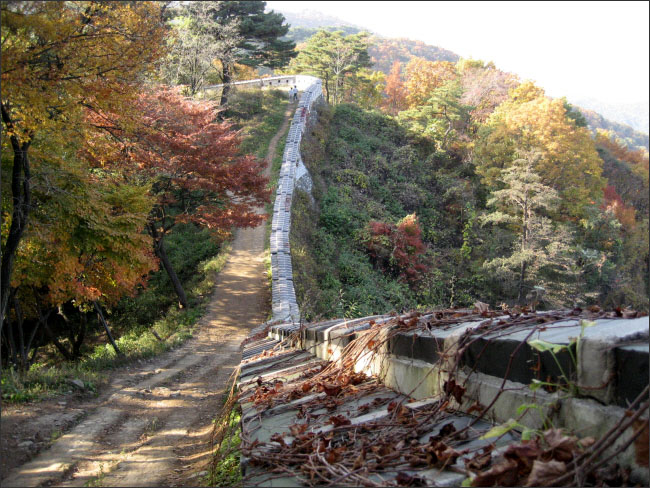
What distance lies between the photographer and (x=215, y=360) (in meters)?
12.4

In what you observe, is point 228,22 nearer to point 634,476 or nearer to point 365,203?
point 365,203

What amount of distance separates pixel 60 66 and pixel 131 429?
509cm

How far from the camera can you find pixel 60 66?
7125 millimetres

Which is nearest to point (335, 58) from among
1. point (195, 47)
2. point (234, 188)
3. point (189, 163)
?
point (195, 47)

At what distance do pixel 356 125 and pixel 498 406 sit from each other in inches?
1407

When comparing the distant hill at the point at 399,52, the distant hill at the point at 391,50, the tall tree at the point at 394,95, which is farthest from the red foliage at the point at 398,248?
the distant hill at the point at 399,52

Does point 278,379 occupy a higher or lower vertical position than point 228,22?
lower

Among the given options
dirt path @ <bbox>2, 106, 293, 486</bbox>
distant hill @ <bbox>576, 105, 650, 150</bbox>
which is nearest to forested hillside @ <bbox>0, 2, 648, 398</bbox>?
dirt path @ <bbox>2, 106, 293, 486</bbox>

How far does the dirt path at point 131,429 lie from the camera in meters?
4.57

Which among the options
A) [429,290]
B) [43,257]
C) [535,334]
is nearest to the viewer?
[535,334]

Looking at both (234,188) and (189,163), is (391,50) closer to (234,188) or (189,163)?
(234,188)

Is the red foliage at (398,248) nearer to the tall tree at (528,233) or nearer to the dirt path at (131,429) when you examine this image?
the tall tree at (528,233)

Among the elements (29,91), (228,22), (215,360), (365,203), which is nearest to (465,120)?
(365,203)

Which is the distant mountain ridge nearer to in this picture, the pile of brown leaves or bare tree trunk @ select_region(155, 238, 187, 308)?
bare tree trunk @ select_region(155, 238, 187, 308)
